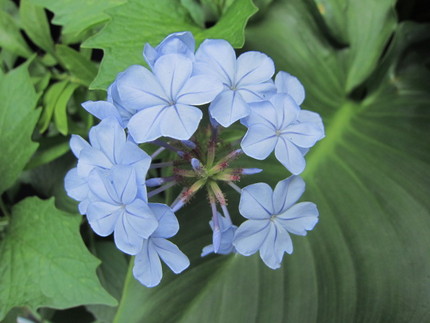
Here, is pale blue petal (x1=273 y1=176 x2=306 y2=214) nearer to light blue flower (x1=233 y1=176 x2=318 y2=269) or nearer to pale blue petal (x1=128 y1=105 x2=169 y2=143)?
light blue flower (x1=233 y1=176 x2=318 y2=269)

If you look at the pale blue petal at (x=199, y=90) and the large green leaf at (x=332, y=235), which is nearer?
the pale blue petal at (x=199, y=90)

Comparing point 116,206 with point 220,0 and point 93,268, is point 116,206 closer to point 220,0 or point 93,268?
point 93,268

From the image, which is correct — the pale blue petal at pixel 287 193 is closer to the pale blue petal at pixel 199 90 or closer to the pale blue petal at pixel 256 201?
the pale blue petal at pixel 256 201

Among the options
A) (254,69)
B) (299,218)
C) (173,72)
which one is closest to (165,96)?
(173,72)

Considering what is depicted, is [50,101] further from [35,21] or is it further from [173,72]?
[173,72]

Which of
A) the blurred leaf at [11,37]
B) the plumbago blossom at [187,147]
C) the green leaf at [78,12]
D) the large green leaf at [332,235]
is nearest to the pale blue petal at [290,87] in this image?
the plumbago blossom at [187,147]

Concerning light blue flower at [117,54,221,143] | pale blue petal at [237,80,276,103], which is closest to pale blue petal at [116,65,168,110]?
light blue flower at [117,54,221,143]

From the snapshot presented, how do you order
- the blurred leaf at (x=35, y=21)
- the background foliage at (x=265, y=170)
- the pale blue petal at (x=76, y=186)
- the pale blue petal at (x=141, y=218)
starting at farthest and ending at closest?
the blurred leaf at (x=35, y=21), the background foliage at (x=265, y=170), the pale blue petal at (x=76, y=186), the pale blue petal at (x=141, y=218)
